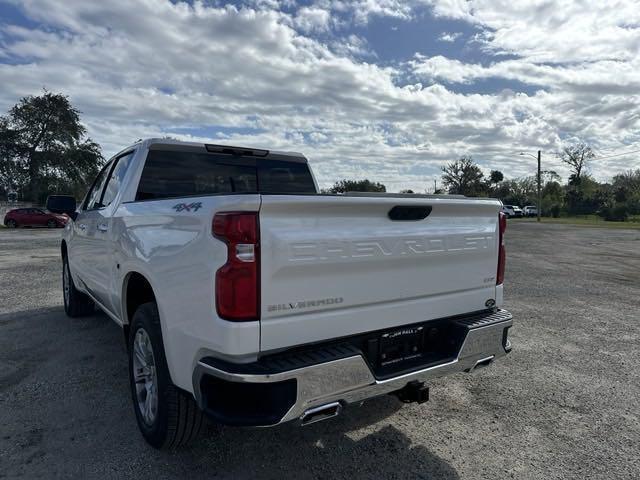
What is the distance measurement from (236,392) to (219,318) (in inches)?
14.7

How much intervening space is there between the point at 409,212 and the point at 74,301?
16.6 ft

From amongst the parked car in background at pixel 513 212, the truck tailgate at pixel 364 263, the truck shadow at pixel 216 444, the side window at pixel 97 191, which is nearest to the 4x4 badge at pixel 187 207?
the truck tailgate at pixel 364 263

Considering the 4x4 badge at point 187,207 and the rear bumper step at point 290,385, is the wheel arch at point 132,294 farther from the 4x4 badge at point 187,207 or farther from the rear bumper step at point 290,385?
the rear bumper step at point 290,385

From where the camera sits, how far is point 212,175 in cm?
429

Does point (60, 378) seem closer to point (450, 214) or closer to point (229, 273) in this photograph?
point (229, 273)

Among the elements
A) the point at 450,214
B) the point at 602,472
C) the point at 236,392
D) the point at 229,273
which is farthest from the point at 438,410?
the point at 229,273

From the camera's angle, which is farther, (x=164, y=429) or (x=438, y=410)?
(x=438, y=410)

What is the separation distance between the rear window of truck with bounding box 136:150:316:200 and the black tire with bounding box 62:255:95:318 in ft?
9.12

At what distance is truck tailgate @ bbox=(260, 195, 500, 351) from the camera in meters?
2.28

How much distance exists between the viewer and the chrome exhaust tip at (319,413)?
2.28 meters

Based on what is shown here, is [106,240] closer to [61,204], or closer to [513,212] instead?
[61,204]

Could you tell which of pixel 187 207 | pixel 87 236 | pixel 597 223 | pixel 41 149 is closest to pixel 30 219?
pixel 41 149

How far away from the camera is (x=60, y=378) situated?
163 inches

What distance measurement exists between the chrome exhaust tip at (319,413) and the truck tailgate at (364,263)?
33 cm
